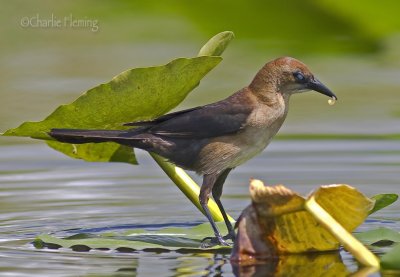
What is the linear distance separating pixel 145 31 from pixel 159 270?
21.8 feet

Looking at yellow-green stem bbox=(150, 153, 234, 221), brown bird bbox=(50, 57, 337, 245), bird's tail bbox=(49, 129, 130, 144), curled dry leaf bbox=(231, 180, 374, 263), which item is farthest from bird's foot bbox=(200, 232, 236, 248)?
bird's tail bbox=(49, 129, 130, 144)

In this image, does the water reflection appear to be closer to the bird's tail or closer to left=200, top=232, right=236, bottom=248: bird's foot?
left=200, top=232, right=236, bottom=248: bird's foot

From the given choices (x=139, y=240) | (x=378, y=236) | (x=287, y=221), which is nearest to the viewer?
(x=287, y=221)

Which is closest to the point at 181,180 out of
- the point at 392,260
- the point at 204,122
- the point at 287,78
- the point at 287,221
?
the point at 204,122

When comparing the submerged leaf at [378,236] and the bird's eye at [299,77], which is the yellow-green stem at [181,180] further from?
the submerged leaf at [378,236]

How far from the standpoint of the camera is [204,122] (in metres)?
6.01

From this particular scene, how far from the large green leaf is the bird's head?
1.42 ft

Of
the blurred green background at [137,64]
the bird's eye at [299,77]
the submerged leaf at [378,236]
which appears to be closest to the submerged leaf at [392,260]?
the submerged leaf at [378,236]

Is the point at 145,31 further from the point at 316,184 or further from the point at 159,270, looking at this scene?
the point at 159,270

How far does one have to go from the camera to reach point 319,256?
512 centimetres

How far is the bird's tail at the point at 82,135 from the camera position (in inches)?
219

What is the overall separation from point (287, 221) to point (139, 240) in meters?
0.79

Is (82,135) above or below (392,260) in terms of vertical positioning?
above

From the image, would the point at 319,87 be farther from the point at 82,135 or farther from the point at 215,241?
the point at 82,135
